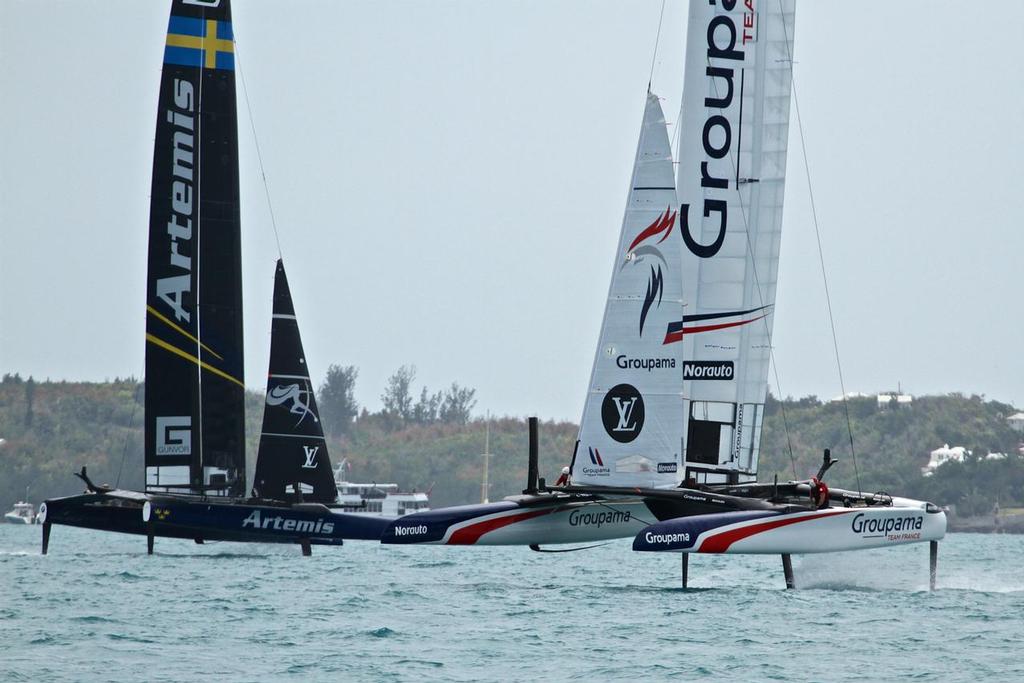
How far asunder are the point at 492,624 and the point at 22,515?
61442 mm

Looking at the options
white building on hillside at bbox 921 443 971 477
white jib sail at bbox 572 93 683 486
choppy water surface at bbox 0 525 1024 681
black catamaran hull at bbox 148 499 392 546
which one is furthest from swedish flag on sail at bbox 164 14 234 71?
white building on hillside at bbox 921 443 971 477

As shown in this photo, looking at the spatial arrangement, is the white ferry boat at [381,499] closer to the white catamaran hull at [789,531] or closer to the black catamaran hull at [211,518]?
the black catamaran hull at [211,518]

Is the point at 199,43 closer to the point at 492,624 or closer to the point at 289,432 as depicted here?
the point at 289,432

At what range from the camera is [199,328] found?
1131 inches

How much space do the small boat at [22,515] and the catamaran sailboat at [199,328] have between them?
154 ft

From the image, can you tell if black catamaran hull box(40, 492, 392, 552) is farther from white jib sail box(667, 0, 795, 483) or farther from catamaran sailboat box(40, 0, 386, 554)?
white jib sail box(667, 0, 795, 483)

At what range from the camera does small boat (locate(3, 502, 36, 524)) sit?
244 feet

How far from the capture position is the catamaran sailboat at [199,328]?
93.3 feet

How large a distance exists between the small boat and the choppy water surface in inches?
1857

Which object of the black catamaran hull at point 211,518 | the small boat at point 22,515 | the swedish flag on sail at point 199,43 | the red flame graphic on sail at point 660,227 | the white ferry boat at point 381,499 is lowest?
the small boat at point 22,515

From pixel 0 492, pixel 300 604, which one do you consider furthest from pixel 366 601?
pixel 0 492

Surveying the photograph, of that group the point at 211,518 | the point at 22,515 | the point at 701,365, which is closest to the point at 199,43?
the point at 211,518

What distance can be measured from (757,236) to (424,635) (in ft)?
24.9

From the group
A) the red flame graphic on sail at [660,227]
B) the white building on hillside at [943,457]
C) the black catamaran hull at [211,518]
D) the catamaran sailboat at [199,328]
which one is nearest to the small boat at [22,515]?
the white building on hillside at [943,457]
